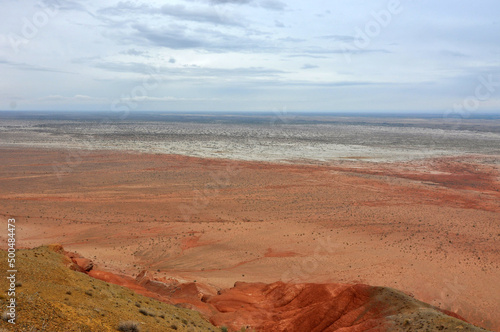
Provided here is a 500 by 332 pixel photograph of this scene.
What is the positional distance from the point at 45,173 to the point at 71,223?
18495mm

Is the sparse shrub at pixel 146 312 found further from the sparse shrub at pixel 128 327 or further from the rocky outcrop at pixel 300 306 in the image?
the rocky outcrop at pixel 300 306

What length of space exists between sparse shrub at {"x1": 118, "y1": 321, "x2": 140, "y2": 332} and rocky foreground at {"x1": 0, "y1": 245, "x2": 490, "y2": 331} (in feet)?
0.11

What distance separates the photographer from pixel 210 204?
29.1m

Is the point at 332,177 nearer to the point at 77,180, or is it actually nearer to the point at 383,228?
the point at 383,228

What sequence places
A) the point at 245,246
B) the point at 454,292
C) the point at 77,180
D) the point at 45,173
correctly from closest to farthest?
the point at 454,292 → the point at 245,246 → the point at 77,180 → the point at 45,173

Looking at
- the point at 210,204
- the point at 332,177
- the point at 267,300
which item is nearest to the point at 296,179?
the point at 332,177

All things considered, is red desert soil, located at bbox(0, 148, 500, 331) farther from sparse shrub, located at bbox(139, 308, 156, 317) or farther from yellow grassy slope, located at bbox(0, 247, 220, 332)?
sparse shrub, located at bbox(139, 308, 156, 317)

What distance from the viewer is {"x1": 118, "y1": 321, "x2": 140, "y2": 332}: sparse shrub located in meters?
8.18

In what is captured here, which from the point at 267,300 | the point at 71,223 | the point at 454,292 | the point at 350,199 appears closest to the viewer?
the point at 267,300

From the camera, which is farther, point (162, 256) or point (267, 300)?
point (162, 256)

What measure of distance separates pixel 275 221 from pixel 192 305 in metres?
13.3

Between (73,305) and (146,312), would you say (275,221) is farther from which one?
(73,305)

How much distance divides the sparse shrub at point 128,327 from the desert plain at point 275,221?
27.1 feet

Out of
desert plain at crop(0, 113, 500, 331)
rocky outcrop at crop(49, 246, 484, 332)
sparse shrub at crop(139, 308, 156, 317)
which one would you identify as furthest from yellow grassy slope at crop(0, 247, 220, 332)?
desert plain at crop(0, 113, 500, 331)
